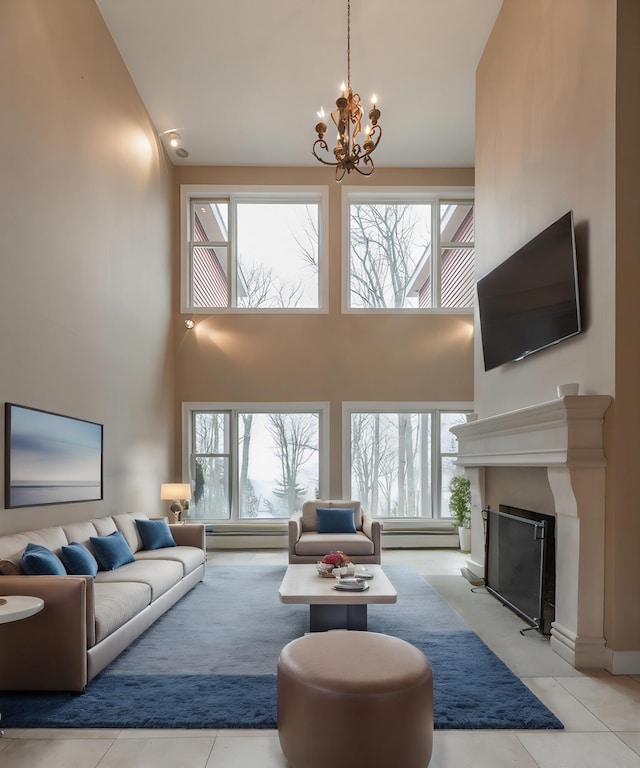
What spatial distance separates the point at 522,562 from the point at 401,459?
13.4ft

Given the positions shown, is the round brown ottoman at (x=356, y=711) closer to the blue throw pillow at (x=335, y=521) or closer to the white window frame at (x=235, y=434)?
the blue throw pillow at (x=335, y=521)

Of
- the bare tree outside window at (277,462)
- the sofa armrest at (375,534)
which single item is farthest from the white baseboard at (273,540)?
the sofa armrest at (375,534)

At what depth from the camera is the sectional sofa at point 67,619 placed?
131 inches

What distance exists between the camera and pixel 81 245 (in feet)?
17.9

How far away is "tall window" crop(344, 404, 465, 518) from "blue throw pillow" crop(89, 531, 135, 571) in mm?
4241

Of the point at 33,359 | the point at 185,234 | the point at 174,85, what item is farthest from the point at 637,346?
the point at 185,234

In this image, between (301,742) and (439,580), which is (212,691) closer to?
(301,742)

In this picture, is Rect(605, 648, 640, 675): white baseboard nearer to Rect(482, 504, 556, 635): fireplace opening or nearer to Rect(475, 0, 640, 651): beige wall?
Rect(475, 0, 640, 651): beige wall

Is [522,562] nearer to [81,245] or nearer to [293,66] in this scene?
[81,245]

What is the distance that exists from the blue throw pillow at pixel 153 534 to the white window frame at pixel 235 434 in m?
2.57

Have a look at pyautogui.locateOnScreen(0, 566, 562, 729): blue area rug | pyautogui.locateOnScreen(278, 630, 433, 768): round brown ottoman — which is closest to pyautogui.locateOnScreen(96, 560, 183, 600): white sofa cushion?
pyautogui.locateOnScreen(0, 566, 562, 729): blue area rug

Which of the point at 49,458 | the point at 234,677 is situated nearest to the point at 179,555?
the point at 49,458

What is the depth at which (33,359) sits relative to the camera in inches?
180

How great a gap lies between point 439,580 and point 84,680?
13.1ft
